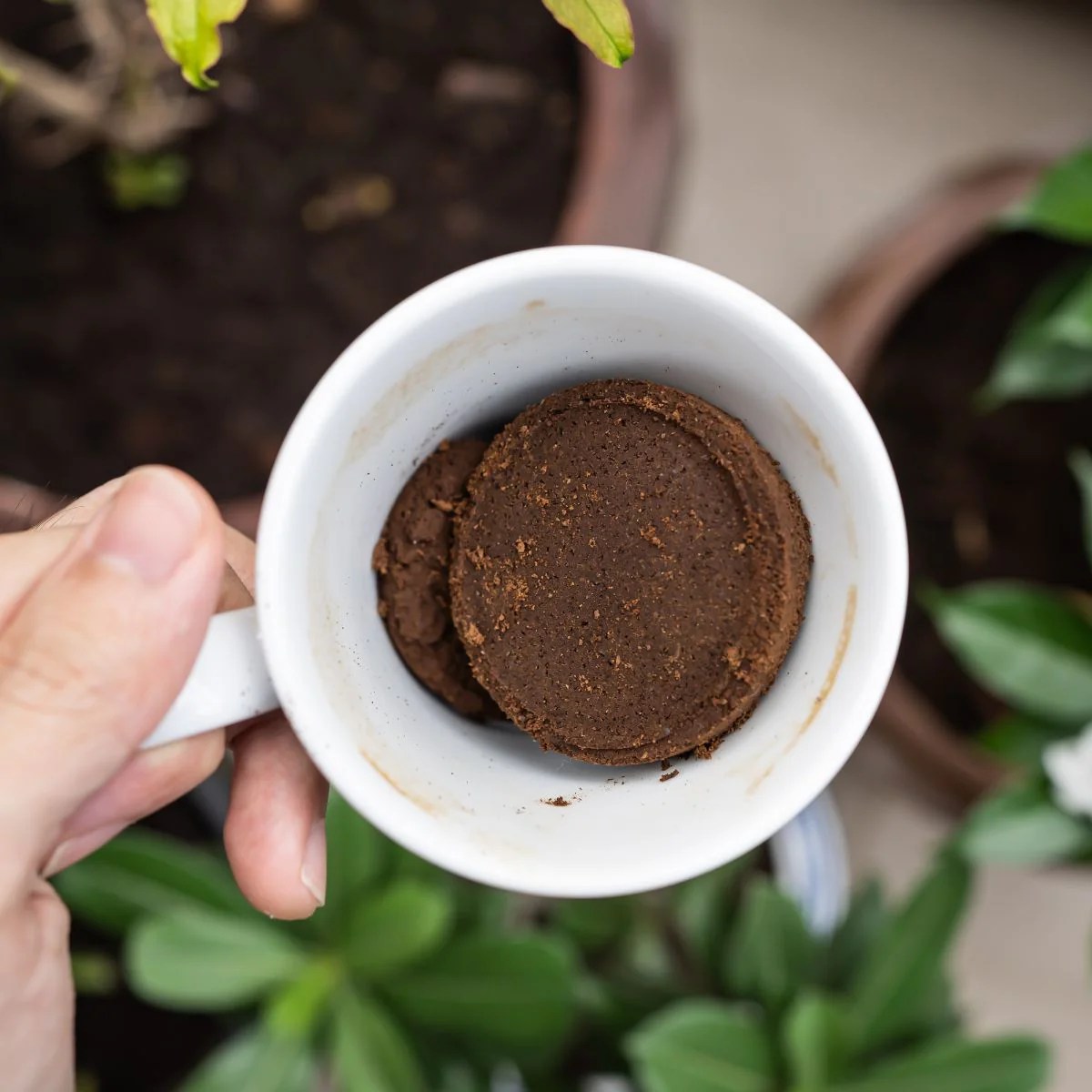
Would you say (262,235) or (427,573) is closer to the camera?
(427,573)

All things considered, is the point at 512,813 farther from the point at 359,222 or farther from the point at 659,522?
the point at 359,222

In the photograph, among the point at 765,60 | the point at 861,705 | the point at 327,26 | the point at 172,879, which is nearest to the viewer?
the point at 861,705

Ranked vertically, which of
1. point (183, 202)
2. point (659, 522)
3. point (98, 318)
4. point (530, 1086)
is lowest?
point (530, 1086)

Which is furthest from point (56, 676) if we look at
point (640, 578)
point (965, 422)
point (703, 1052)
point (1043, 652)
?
point (965, 422)

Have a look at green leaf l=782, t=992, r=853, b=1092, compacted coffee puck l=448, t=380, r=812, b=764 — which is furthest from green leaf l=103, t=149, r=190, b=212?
green leaf l=782, t=992, r=853, b=1092

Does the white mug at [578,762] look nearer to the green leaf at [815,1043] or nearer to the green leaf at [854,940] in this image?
the green leaf at [815,1043]

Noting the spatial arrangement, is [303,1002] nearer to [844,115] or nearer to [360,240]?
[360,240]

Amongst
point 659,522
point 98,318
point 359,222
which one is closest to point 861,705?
point 659,522
